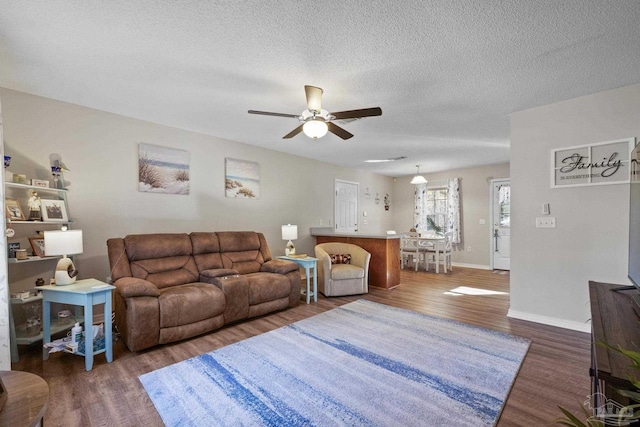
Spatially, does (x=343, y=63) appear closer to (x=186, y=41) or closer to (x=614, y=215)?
(x=186, y=41)

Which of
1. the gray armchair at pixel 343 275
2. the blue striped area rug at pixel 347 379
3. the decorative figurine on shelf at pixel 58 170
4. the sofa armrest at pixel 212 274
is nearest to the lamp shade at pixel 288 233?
the gray armchair at pixel 343 275

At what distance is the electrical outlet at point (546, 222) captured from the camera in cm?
313

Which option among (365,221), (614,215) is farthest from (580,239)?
(365,221)

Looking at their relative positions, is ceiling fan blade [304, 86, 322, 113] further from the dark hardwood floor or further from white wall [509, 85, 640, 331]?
white wall [509, 85, 640, 331]

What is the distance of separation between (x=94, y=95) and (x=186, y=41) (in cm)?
161

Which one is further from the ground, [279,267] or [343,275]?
[279,267]

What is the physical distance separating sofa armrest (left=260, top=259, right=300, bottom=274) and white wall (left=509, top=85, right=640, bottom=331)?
275 centimetres

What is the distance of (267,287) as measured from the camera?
346 cm

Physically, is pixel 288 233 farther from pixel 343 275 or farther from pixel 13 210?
pixel 13 210

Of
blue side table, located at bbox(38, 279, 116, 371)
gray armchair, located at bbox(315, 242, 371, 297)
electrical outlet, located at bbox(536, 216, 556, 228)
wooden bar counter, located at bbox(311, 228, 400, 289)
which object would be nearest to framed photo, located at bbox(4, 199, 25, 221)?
blue side table, located at bbox(38, 279, 116, 371)

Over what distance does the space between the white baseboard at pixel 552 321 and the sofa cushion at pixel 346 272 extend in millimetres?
1986

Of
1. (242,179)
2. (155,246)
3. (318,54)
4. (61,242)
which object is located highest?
(318,54)

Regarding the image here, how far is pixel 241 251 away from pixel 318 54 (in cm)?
282

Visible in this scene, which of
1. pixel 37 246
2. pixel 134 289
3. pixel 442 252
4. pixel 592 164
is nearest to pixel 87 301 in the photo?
pixel 134 289
